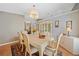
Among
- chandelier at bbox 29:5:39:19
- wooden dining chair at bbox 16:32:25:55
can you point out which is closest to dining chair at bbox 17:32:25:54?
wooden dining chair at bbox 16:32:25:55

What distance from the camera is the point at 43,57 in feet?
6.01

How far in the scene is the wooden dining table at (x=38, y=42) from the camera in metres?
1.84

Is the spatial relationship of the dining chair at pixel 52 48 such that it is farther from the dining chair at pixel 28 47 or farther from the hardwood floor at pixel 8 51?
the dining chair at pixel 28 47

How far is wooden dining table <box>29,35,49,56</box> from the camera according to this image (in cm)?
184

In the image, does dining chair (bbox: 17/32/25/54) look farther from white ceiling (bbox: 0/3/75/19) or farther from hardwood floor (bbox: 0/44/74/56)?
white ceiling (bbox: 0/3/75/19)

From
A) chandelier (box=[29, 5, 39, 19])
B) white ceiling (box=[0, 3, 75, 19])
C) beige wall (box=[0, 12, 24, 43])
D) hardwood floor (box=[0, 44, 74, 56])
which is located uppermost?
white ceiling (box=[0, 3, 75, 19])

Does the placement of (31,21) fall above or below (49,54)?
above

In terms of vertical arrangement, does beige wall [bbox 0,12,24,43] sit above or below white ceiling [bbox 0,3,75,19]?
below

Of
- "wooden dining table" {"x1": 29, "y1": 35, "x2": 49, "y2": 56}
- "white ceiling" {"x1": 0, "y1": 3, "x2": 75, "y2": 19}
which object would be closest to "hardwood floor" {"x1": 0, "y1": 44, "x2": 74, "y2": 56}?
"wooden dining table" {"x1": 29, "y1": 35, "x2": 49, "y2": 56}

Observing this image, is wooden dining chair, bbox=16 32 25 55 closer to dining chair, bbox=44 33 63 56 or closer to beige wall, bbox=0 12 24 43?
beige wall, bbox=0 12 24 43

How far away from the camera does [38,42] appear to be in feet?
6.06

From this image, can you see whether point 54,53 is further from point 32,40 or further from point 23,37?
point 23,37

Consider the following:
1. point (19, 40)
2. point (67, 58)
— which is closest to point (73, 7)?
point (67, 58)

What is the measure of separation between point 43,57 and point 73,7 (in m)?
0.93
